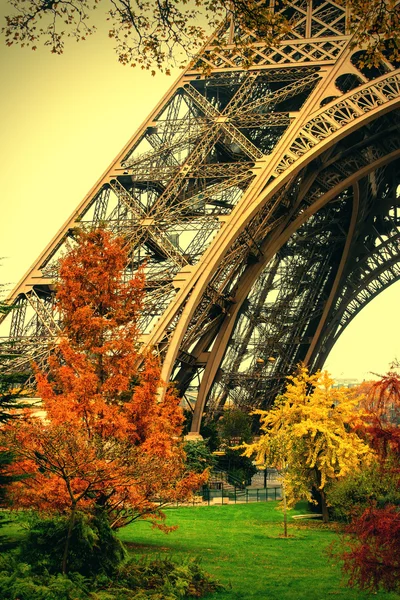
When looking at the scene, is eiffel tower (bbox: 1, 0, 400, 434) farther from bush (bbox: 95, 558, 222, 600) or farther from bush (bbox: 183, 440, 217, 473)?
bush (bbox: 95, 558, 222, 600)

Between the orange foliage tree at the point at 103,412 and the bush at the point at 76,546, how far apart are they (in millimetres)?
784

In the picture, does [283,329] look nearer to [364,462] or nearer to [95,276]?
[364,462]

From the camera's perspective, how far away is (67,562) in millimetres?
12844

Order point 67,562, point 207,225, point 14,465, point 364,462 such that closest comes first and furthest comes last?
1. point 67,562
2. point 14,465
3. point 364,462
4. point 207,225

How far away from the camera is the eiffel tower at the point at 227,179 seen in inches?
1074

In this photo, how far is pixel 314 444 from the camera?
83.9ft

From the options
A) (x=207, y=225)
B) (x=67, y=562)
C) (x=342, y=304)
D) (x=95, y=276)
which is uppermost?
(x=342, y=304)

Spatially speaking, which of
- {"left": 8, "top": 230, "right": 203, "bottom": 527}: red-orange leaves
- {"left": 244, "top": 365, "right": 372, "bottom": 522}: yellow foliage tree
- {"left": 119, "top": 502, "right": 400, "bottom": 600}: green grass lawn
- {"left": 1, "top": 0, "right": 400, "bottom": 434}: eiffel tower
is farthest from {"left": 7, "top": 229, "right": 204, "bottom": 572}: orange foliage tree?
{"left": 244, "top": 365, "right": 372, "bottom": 522}: yellow foliage tree

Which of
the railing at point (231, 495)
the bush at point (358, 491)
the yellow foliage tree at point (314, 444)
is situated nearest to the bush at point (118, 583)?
the bush at point (358, 491)

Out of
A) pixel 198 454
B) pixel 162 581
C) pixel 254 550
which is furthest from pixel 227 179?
pixel 162 581

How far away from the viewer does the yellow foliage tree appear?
25062 millimetres

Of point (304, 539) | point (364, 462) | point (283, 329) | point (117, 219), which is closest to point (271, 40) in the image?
point (304, 539)

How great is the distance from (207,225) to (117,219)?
341cm

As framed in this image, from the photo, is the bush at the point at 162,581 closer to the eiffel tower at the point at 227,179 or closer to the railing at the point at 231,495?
the eiffel tower at the point at 227,179
